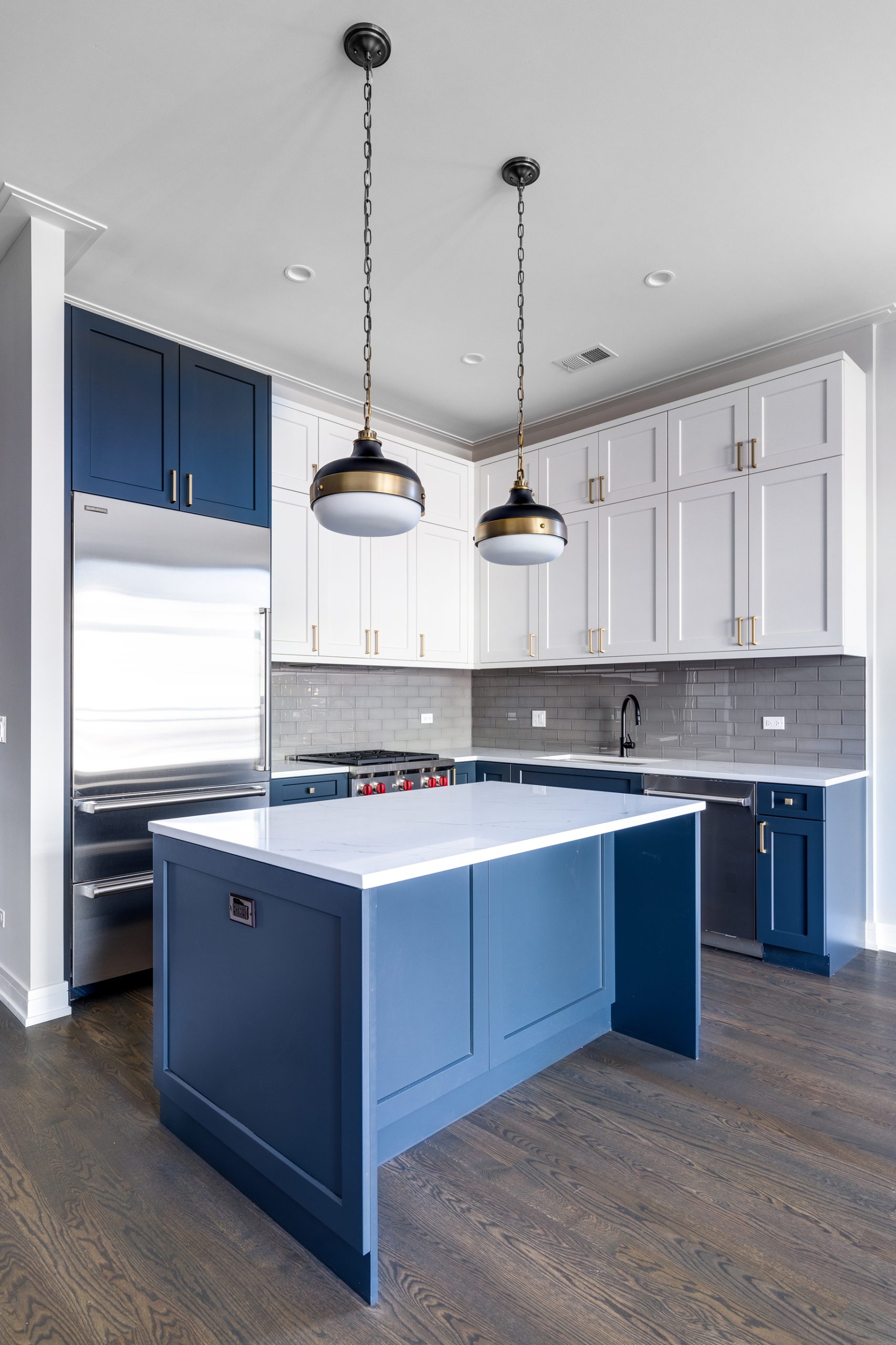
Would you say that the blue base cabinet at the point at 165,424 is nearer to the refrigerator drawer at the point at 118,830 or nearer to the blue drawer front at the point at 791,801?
the refrigerator drawer at the point at 118,830

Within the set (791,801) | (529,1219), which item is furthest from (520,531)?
(791,801)

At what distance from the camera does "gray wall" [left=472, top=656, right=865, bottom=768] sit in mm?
3852

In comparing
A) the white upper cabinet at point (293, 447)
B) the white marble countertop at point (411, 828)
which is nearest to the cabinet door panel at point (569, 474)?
the white upper cabinet at point (293, 447)

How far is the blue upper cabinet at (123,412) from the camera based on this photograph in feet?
10.1

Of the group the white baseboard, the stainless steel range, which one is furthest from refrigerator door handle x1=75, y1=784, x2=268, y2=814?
the white baseboard

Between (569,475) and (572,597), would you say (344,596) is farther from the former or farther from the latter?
(569,475)

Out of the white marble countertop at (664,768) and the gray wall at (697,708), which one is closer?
the white marble countertop at (664,768)

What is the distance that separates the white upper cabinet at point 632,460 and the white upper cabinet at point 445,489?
99 cm

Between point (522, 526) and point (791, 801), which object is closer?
point (522, 526)

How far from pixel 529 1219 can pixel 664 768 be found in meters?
2.45

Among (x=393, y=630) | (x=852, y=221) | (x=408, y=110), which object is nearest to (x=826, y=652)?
(x=852, y=221)

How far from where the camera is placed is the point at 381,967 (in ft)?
6.20

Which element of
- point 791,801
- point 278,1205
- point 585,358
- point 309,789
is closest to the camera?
point 278,1205

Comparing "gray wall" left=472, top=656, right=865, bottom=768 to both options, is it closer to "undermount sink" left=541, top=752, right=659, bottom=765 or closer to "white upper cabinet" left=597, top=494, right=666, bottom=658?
"undermount sink" left=541, top=752, right=659, bottom=765
